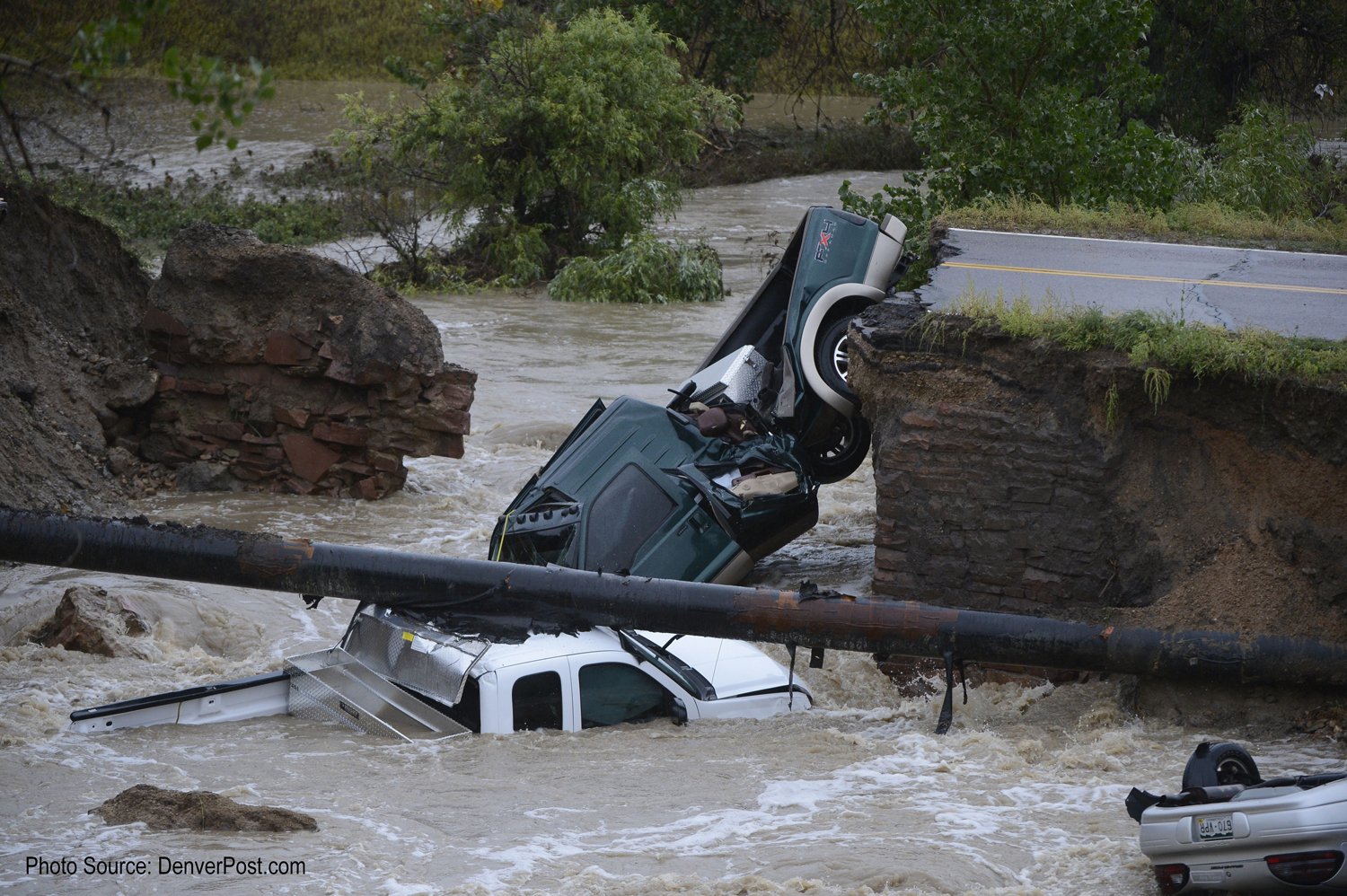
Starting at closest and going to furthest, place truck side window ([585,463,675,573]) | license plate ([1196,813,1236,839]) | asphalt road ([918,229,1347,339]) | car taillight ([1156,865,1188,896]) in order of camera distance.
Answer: license plate ([1196,813,1236,839]) < car taillight ([1156,865,1188,896]) < truck side window ([585,463,675,573]) < asphalt road ([918,229,1347,339])

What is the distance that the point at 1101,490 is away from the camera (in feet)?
30.4

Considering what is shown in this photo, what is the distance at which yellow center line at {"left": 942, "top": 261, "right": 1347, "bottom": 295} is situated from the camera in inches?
471

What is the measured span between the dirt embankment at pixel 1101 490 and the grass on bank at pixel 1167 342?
0.33 ft

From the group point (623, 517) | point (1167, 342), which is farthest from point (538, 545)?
point (1167, 342)

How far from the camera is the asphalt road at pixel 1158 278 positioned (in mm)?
10883

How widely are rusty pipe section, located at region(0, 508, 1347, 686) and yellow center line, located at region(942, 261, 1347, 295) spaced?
494 cm

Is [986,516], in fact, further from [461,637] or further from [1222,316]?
[461,637]

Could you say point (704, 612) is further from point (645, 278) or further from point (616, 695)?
point (645, 278)

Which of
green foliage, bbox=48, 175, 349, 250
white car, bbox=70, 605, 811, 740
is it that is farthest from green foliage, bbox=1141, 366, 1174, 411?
green foliage, bbox=48, 175, 349, 250

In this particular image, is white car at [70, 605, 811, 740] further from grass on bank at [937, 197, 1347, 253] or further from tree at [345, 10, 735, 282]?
tree at [345, 10, 735, 282]

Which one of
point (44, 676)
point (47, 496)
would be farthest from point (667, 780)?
point (47, 496)

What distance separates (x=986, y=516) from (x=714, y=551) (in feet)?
7.01

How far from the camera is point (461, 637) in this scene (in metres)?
7.87

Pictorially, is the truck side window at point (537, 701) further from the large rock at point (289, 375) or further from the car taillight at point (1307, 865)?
the large rock at point (289, 375)
